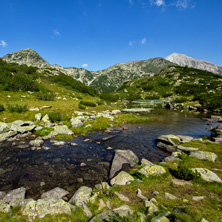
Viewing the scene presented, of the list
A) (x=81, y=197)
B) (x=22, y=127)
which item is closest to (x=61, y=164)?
(x=81, y=197)

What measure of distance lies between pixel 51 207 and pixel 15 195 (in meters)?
3.53

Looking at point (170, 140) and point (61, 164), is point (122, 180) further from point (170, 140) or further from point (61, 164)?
point (170, 140)

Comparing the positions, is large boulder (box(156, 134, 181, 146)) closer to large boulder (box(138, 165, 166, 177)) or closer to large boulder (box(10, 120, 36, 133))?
large boulder (box(138, 165, 166, 177))

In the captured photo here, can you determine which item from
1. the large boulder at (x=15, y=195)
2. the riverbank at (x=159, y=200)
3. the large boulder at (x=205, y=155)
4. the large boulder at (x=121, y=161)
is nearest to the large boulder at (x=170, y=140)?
the large boulder at (x=205, y=155)

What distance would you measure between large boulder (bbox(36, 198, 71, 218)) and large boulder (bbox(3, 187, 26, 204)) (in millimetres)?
2404

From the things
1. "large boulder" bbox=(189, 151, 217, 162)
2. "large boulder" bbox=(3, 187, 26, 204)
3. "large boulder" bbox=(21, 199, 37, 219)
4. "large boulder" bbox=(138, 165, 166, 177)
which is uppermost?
"large boulder" bbox=(189, 151, 217, 162)

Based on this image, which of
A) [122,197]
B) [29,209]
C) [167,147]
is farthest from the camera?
[167,147]

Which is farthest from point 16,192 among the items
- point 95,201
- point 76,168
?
point 95,201

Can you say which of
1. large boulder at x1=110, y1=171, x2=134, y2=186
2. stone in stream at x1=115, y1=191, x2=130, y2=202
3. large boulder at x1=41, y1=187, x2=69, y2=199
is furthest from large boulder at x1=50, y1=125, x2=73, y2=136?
stone in stream at x1=115, y1=191, x2=130, y2=202

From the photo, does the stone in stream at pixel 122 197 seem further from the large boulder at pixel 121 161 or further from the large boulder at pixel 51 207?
the large boulder at pixel 121 161

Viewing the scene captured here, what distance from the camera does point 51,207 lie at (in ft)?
21.5

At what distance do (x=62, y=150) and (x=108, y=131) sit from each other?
1026 centimetres

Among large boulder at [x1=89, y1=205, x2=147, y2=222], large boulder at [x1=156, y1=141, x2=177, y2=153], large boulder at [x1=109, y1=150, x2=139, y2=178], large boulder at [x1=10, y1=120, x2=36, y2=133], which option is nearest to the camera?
large boulder at [x1=89, y1=205, x2=147, y2=222]

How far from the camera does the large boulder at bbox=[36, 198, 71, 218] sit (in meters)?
6.35
